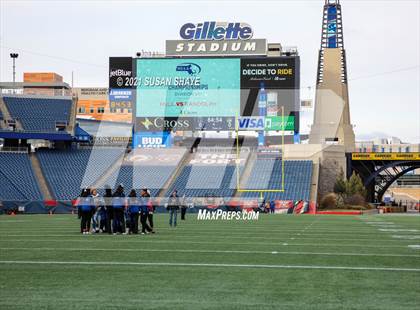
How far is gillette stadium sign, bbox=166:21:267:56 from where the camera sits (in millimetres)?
44969

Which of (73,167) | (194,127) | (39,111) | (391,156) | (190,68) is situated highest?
(190,68)

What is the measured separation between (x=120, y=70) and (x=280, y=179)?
12.0 metres

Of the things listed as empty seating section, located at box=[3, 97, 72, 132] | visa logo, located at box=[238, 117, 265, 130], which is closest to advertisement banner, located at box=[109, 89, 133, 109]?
empty seating section, located at box=[3, 97, 72, 132]

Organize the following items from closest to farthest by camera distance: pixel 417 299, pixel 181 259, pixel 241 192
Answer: pixel 417 299
pixel 181 259
pixel 241 192

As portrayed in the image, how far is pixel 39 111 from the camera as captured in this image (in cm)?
4809

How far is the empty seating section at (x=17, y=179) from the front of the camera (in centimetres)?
4056

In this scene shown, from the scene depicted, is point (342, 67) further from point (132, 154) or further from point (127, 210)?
point (127, 210)

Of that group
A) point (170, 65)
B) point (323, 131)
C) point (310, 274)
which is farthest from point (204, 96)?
point (310, 274)

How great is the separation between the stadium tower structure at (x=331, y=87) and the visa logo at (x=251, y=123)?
24.0ft

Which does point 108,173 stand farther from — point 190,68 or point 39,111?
point 190,68

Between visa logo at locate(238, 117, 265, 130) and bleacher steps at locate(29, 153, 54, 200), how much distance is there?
1199 centimetres

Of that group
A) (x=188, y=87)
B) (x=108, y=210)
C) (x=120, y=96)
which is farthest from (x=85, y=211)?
(x=120, y=96)

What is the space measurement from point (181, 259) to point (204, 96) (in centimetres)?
3328

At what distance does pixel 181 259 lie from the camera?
11.8m
